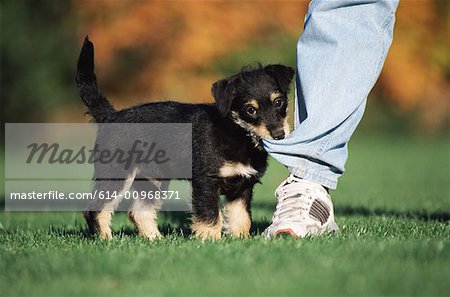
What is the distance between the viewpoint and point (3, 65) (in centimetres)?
1853

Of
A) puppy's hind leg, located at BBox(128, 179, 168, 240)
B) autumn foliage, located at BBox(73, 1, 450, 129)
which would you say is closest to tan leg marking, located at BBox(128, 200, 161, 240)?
puppy's hind leg, located at BBox(128, 179, 168, 240)

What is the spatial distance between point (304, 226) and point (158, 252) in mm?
1021

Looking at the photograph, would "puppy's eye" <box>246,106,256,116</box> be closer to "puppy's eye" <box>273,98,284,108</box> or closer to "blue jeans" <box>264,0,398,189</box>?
"puppy's eye" <box>273,98,284,108</box>

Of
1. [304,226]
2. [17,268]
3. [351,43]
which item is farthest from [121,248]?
[351,43]

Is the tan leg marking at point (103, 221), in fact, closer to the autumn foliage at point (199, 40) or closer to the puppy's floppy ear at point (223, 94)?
the puppy's floppy ear at point (223, 94)

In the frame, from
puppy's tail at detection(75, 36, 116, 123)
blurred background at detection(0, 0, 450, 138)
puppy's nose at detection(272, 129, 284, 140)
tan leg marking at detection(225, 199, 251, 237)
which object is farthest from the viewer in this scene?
blurred background at detection(0, 0, 450, 138)

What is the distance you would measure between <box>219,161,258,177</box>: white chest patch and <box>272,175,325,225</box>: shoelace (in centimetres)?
26

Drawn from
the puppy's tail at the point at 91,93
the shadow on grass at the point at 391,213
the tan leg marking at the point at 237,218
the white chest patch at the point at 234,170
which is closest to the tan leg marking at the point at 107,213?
the puppy's tail at the point at 91,93

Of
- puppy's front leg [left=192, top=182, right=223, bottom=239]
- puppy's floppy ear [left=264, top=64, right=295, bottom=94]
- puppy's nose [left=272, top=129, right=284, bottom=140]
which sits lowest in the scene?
puppy's front leg [left=192, top=182, right=223, bottom=239]

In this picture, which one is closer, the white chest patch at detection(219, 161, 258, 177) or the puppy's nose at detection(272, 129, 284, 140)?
the puppy's nose at detection(272, 129, 284, 140)

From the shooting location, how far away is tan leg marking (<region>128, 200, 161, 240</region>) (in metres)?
5.32

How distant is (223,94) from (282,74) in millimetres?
451

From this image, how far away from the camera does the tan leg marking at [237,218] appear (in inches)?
193

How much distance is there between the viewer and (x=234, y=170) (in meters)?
4.73
